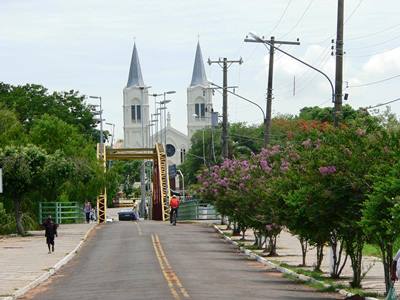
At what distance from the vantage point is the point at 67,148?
7038 centimetres

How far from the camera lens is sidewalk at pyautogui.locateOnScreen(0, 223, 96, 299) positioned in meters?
31.4

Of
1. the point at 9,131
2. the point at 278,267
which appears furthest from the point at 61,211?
the point at 278,267

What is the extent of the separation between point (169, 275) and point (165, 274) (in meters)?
0.45

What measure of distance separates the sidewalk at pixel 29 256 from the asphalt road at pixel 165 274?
68cm

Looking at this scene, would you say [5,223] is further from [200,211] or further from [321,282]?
[321,282]

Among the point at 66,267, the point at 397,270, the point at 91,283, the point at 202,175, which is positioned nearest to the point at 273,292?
the point at 91,283

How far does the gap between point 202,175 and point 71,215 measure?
15117 mm

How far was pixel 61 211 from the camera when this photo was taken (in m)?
71.4

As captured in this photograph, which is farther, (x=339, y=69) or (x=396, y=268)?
(x=339, y=69)

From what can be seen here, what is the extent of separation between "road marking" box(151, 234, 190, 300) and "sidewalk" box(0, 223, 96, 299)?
3590 mm

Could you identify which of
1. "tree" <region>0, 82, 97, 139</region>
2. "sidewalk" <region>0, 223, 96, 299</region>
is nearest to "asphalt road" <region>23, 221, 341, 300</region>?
"sidewalk" <region>0, 223, 96, 299</region>

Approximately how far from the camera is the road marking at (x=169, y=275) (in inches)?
976

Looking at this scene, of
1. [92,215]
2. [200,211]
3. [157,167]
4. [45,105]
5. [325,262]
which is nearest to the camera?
[325,262]

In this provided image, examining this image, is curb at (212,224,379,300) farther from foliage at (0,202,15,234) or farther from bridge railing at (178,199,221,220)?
bridge railing at (178,199,221,220)
